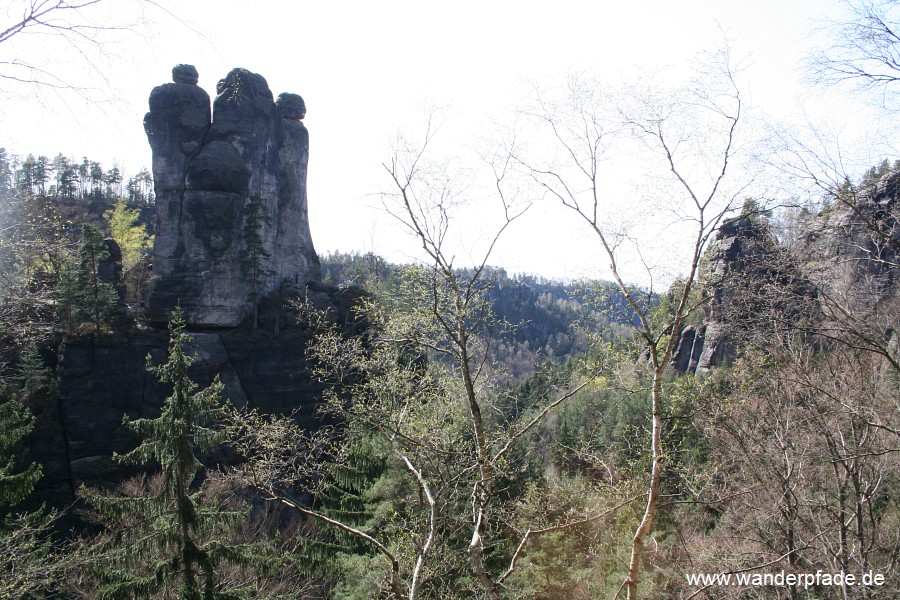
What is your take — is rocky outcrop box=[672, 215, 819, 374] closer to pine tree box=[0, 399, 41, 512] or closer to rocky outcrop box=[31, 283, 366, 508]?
pine tree box=[0, 399, 41, 512]

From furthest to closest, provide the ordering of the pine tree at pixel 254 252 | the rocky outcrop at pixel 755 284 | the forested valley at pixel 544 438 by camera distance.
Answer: the pine tree at pixel 254 252 < the rocky outcrop at pixel 755 284 < the forested valley at pixel 544 438

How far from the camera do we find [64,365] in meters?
21.2

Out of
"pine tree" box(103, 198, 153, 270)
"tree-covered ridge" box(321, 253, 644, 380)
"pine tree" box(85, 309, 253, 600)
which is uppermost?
"pine tree" box(103, 198, 153, 270)

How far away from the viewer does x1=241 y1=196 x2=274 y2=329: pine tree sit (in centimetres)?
2638

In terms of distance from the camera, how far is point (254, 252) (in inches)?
1043

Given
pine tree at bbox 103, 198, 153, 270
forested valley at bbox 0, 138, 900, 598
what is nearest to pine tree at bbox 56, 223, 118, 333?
forested valley at bbox 0, 138, 900, 598

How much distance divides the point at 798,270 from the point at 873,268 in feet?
3.78

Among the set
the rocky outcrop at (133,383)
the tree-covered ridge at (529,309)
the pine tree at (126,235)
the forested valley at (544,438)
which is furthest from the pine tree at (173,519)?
the pine tree at (126,235)

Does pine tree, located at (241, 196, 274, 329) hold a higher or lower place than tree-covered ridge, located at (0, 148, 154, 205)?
lower

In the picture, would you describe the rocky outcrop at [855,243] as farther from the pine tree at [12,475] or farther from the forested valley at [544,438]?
the pine tree at [12,475]

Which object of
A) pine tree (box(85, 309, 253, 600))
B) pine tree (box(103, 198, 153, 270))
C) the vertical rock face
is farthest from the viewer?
pine tree (box(103, 198, 153, 270))

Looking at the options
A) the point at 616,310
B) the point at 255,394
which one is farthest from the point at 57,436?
the point at 616,310

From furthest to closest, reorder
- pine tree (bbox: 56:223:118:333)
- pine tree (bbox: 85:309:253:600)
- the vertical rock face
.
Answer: the vertical rock face, pine tree (bbox: 56:223:118:333), pine tree (bbox: 85:309:253:600)

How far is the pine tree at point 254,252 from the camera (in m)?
26.4
